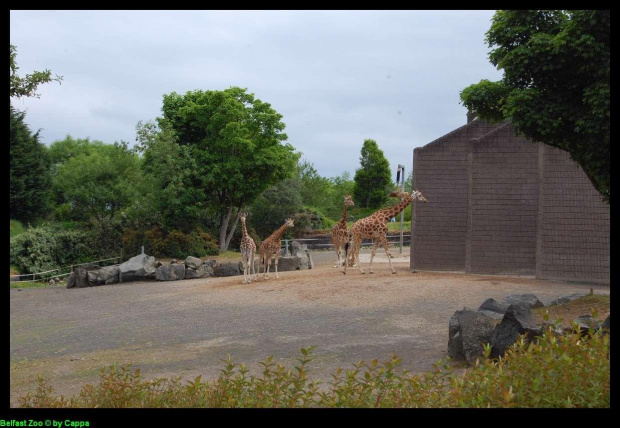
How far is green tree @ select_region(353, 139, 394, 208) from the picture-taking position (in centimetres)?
4725

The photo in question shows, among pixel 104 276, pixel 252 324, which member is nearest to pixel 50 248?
pixel 104 276

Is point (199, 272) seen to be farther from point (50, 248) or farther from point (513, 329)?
point (513, 329)

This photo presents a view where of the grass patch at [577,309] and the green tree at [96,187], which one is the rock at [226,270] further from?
the green tree at [96,187]

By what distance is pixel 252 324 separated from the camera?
462 inches

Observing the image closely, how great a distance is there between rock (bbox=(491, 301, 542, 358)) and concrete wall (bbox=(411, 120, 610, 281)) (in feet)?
23.2

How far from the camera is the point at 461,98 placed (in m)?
11.4

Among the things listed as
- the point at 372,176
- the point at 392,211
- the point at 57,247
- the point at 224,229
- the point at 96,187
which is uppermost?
the point at 372,176

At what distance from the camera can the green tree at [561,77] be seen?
8695 millimetres

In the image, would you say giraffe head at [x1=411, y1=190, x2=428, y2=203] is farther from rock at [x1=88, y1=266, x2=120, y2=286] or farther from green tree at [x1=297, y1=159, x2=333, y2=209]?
green tree at [x1=297, y1=159, x2=333, y2=209]

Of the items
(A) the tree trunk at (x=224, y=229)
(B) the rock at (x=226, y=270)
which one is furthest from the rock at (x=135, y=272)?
(A) the tree trunk at (x=224, y=229)

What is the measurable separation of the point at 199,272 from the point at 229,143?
440 inches

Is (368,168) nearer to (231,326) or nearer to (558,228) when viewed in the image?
(558,228)

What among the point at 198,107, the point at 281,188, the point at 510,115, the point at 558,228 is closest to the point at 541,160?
the point at 558,228

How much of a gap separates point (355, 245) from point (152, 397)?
46.2 ft
